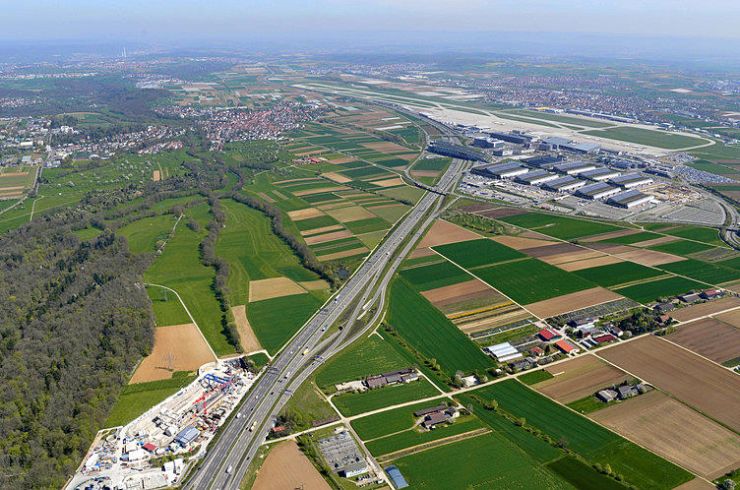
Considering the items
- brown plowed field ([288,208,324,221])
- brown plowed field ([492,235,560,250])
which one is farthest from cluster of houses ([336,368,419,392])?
brown plowed field ([288,208,324,221])

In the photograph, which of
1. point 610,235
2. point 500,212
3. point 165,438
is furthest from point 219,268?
point 610,235

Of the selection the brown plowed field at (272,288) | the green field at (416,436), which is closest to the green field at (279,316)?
the brown plowed field at (272,288)

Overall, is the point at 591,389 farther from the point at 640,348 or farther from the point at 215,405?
the point at 215,405

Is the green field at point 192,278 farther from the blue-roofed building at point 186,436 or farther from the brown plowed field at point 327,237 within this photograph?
the brown plowed field at point 327,237

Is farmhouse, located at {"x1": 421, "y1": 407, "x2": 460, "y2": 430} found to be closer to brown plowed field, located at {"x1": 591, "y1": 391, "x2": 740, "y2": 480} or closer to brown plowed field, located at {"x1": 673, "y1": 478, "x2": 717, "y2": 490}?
brown plowed field, located at {"x1": 591, "y1": 391, "x2": 740, "y2": 480}

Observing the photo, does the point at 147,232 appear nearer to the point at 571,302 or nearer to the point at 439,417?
the point at 439,417
